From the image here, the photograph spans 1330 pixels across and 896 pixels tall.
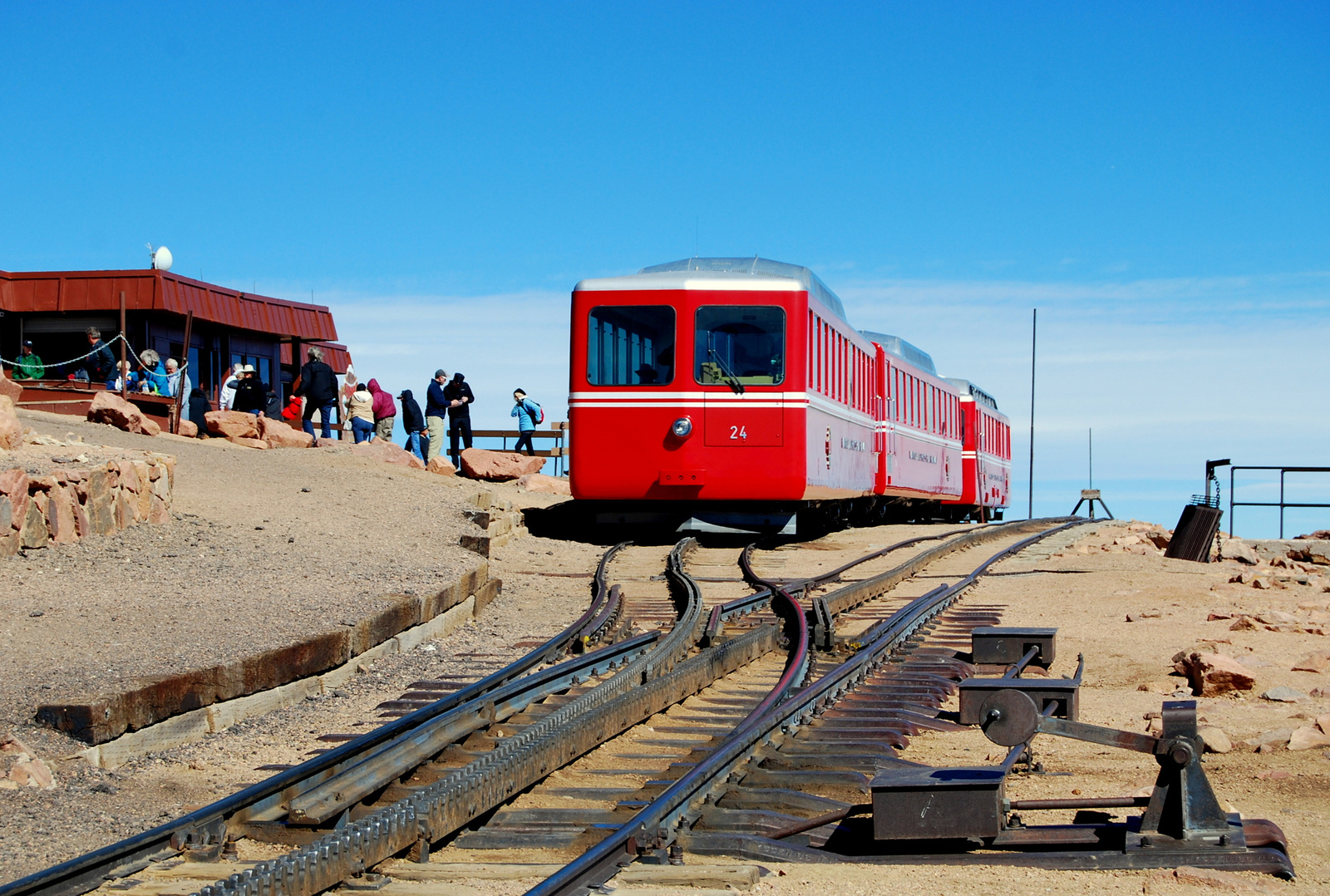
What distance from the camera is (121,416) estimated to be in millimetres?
20609

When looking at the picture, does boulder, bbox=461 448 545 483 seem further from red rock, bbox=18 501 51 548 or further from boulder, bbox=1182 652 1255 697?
boulder, bbox=1182 652 1255 697

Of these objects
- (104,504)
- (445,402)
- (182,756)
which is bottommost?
(182,756)

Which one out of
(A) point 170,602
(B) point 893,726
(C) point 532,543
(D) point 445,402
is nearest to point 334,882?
(B) point 893,726

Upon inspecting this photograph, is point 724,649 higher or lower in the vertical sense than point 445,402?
lower

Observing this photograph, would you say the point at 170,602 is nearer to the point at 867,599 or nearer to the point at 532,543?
the point at 867,599

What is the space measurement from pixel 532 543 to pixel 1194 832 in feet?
49.4

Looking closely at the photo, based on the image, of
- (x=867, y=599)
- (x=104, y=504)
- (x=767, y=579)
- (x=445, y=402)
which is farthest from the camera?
(x=445, y=402)

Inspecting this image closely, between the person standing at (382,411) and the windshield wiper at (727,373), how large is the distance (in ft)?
39.6

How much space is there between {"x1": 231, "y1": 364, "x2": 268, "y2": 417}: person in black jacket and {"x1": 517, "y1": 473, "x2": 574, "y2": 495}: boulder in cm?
526

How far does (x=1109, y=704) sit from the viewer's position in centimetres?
830

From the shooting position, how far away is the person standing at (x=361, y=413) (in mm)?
26906

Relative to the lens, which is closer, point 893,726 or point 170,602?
point 893,726

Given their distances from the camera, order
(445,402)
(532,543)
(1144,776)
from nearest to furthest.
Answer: (1144,776) → (532,543) → (445,402)

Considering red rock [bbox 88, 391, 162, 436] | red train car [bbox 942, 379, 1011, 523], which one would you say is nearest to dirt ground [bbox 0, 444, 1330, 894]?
red rock [bbox 88, 391, 162, 436]
